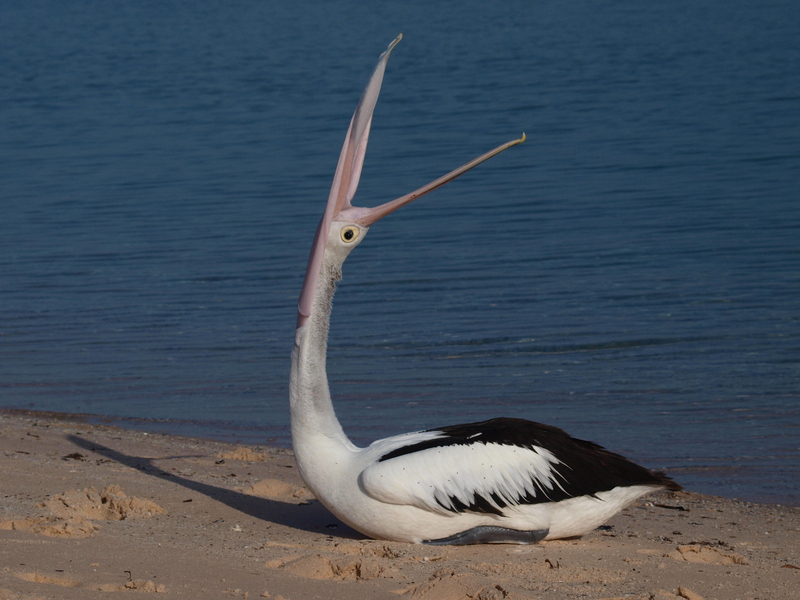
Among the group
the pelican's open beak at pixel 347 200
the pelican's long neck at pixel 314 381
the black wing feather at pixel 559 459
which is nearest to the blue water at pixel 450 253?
the black wing feather at pixel 559 459

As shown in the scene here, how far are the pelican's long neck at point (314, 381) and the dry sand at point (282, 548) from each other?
1.58ft

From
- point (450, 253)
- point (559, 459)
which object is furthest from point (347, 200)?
point (450, 253)

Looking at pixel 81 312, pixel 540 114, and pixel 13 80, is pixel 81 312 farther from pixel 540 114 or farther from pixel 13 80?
pixel 13 80

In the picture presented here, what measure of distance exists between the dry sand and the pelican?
0.38ft

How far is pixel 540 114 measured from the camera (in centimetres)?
2167

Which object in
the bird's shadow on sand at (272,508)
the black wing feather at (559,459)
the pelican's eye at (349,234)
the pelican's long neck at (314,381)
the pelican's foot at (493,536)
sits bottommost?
the bird's shadow on sand at (272,508)

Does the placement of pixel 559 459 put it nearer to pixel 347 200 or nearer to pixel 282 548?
pixel 282 548

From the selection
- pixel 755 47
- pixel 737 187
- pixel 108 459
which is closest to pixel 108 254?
pixel 108 459

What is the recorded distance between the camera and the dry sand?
3947 mm

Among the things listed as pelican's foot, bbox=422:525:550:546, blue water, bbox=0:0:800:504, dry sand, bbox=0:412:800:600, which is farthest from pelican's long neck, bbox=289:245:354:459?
blue water, bbox=0:0:800:504

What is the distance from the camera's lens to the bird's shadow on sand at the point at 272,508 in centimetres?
531

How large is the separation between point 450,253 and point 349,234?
24.2 feet

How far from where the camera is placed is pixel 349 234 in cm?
497

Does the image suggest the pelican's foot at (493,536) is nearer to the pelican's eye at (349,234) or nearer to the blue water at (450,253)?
the pelican's eye at (349,234)
